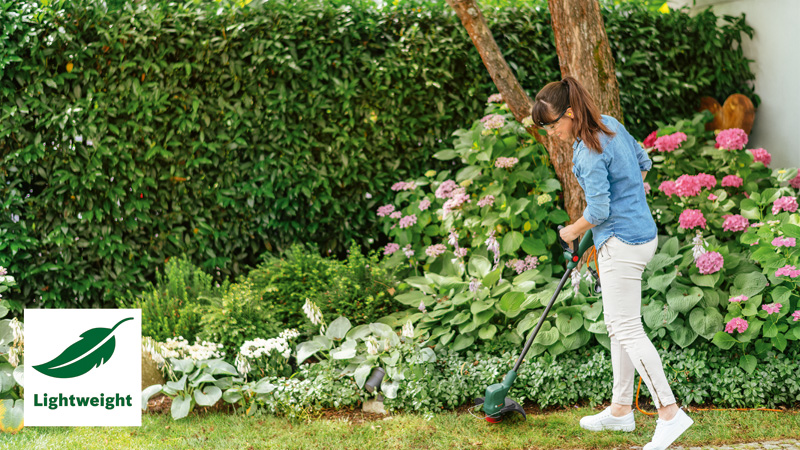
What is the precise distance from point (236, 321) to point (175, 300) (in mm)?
621

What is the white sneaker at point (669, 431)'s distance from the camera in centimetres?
269

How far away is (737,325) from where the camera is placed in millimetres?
3219

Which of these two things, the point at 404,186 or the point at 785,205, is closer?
the point at 785,205

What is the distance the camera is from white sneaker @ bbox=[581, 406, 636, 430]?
2.99 m

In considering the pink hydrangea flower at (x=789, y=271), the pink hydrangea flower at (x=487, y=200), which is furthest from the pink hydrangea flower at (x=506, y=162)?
the pink hydrangea flower at (x=789, y=271)

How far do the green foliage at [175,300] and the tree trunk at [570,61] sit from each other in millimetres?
2330

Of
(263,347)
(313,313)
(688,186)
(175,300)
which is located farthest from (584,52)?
(175,300)

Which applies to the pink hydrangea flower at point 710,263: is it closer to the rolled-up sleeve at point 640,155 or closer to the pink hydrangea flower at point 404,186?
the rolled-up sleeve at point 640,155

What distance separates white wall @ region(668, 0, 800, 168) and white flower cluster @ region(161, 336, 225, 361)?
4.55 metres

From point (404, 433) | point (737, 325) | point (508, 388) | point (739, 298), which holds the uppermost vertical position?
point (739, 298)

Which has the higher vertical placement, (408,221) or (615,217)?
(615,217)

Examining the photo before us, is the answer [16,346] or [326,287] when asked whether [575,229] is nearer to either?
[326,287]

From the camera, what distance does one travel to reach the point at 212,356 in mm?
3592

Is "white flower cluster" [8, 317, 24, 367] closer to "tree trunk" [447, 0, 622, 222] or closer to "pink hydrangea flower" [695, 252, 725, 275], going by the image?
"tree trunk" [447, 0, 622, 222]
